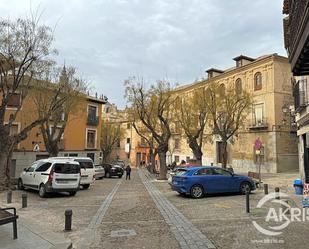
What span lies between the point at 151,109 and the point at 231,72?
15.9m

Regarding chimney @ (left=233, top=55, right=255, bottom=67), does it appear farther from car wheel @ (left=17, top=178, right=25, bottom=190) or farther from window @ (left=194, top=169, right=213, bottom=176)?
car wheel @ (left=17, top=178, right=25, bottom=190)

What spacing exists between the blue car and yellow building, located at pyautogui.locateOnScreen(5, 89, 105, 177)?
16.1 m

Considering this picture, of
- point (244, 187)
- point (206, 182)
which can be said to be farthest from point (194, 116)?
point (206, 182)

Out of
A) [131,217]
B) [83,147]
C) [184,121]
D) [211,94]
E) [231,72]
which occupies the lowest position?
[131,217]

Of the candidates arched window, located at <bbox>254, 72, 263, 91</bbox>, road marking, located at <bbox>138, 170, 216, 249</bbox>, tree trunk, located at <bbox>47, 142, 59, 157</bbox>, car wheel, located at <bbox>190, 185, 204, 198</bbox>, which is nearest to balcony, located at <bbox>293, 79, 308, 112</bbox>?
car wheel, located at <bbox>190, 185, 204, 198</bbox>

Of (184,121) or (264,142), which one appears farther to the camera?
(264,142)

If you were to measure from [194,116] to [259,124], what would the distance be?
33.8 feet

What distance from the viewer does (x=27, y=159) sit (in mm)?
31078

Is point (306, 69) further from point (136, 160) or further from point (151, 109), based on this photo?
point (136, 160)

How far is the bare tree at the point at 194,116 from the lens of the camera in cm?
2803

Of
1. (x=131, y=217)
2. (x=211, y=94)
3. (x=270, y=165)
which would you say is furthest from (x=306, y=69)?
(x=270, y=165)

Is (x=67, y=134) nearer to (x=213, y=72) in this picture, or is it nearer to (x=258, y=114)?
(x=258, y=114)

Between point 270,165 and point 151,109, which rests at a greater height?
point 151,109

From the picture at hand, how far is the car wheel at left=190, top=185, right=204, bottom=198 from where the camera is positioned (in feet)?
48.7
